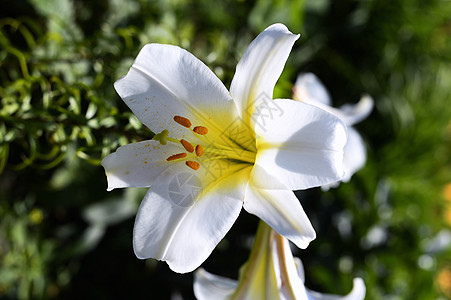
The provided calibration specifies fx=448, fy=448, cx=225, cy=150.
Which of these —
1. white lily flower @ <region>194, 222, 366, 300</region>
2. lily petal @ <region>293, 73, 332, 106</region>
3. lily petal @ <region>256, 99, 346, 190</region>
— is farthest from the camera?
lily petal @ <region>293, 73, 332, 106</region>

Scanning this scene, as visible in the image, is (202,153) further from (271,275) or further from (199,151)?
(271,275)

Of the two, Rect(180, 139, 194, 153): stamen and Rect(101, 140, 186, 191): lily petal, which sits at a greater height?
Rect(180, 139, 194, 153): stamen

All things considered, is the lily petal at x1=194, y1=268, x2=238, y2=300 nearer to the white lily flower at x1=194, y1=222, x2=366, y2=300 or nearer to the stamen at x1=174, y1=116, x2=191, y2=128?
the white lily flower at x1=194, y1=222, x2=366, y2=300

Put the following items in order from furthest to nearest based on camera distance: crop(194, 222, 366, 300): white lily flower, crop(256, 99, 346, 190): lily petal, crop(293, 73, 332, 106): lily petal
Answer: crop(293, 73, 332, 106): lily petal, crop(194, 222, 366, 300): white lily flower, crop(256, 99, 346, 190): lily petal

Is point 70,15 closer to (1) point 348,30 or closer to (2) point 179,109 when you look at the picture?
(2) point 179,109

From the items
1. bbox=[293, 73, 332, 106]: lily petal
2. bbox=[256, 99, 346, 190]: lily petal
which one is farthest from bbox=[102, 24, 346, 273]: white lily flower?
bbox=[293, 73, 332, 106]: lily petal

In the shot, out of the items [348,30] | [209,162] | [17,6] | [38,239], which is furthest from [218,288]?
[348,30]

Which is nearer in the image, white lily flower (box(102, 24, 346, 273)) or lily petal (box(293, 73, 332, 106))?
white lily flower (box(102, 24, 346, 273))
